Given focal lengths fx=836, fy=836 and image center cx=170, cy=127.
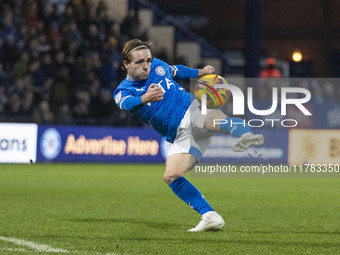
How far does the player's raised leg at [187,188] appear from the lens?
26.1 feet

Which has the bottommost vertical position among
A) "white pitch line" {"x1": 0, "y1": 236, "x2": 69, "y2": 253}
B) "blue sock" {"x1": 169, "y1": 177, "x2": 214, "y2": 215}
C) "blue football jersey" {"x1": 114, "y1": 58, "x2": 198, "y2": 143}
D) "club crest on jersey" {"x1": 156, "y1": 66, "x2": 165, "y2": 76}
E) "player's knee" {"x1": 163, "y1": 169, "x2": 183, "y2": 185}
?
"white pitch line" {"x1": 0, "y1": 236, "x2": 69, "y2": 253}

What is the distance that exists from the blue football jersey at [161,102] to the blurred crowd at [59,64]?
11.0 meters

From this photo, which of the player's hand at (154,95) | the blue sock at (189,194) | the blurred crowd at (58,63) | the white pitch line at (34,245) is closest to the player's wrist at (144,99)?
the player's hand at (154,95)

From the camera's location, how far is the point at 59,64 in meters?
20.3

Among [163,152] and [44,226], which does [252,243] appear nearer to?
[44,226]

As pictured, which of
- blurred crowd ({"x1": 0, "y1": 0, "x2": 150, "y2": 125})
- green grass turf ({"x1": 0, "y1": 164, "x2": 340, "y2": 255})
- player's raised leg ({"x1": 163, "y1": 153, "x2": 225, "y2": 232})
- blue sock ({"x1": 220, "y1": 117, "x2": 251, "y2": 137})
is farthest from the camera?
blurred crowd ({"x1": 0, "y1": 0, "x2": 150, "y2": 125})

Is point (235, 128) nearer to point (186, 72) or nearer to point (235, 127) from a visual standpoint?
point (235, 127)

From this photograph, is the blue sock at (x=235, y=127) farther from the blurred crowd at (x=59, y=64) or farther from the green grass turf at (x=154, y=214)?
the blurred crowd at (x=59, y=64)

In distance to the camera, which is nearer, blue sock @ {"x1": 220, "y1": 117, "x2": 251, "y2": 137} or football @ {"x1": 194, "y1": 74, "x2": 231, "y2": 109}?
blue sock @ {"x1": 220, "y1": 117, "x2": 251, "y2": 137}

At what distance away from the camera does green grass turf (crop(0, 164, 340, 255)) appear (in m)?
7.02

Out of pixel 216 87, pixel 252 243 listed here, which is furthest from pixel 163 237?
pixel 216 87

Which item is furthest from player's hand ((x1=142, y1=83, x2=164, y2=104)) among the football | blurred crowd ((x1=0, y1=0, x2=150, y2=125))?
blurred crowd ((x1=0, y1=0, x2=150, y2=125))

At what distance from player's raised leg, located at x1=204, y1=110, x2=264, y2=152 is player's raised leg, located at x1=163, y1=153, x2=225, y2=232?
1.33ft

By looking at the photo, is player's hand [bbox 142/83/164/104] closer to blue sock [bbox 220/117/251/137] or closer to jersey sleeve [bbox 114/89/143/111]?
jersey sleeve [bbox 114/89/143/111]
